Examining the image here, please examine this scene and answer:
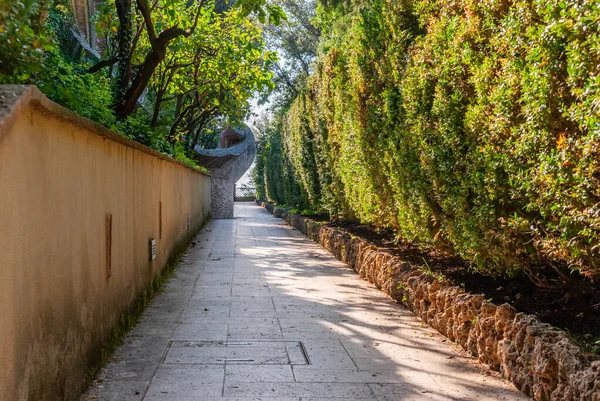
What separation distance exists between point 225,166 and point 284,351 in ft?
74.4

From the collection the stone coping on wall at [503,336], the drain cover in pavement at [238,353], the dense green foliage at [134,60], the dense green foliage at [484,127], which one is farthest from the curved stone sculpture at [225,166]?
the drain cover in pavement at [238,353]

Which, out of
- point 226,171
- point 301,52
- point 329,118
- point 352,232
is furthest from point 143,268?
point 301,52

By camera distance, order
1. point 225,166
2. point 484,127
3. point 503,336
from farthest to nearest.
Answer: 1. point 225,166
2. point 484,127
3. point 503,336

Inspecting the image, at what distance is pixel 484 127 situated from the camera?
596 cm

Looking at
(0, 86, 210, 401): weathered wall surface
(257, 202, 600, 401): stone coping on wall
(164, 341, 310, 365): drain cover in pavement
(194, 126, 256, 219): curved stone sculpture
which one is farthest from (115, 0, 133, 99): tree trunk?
(194, 126, 256, 219): curved stone sculpture

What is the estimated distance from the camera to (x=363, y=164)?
36.9 ft

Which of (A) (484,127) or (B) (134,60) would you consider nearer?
(A) (484,127)

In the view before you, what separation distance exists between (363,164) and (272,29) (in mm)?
24564

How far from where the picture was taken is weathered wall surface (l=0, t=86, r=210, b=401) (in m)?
2.95

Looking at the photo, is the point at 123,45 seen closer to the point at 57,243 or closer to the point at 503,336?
Answer: the point at 57,243

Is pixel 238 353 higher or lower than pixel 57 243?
lower

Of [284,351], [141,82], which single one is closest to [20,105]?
[284,351]

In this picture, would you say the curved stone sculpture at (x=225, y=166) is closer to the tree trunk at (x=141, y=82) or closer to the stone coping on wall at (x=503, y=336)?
the tree trunk at (x=141, y=82)

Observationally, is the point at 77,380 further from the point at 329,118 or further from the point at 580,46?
the point at 329,118
